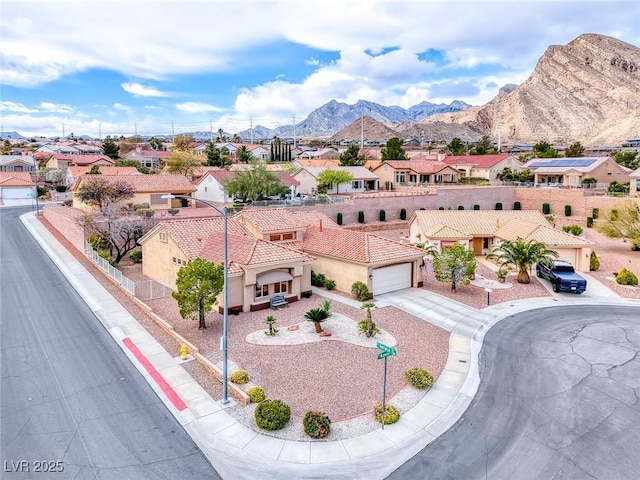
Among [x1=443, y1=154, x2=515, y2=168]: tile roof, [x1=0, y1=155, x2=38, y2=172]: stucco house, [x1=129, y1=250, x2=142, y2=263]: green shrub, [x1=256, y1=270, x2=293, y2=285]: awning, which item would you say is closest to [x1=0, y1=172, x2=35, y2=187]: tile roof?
[x1=0, y1=155, x2=38, y2=172]: stucco house

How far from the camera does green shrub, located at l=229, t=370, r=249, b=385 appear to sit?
17.6 m

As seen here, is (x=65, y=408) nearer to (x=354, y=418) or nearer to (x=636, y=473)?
(x=354, y=418)

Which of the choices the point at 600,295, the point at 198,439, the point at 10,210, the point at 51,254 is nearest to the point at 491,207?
the point at 600,295

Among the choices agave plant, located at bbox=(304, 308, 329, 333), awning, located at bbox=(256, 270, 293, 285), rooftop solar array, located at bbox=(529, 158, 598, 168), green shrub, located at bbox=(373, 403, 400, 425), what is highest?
rooftop solar array, located at bbox=(529, 158, 598, 168)

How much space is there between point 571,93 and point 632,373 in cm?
20994

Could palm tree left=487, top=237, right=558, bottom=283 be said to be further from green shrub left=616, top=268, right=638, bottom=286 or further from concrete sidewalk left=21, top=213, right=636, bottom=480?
concrete sidewalk left=21, top=213, right=636, bottom=480

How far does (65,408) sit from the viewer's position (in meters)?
16.2

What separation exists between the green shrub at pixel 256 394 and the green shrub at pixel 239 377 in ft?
3.13

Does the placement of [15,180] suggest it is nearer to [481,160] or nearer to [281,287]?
[281,287]

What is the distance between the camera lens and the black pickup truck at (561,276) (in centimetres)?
3122

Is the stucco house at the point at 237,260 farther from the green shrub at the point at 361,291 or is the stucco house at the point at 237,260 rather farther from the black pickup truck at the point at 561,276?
the black pickup truck at the point at 561,276

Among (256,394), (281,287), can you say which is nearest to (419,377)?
(256,394)

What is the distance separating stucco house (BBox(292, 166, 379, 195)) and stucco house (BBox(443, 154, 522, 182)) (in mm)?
20520

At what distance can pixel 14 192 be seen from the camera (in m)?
77.8
